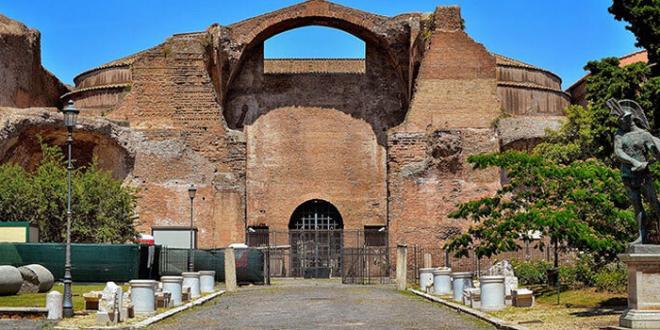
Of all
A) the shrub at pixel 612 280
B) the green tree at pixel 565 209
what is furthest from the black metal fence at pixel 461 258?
the shrub at pixel 612 280

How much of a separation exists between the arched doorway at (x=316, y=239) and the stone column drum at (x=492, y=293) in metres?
17.1

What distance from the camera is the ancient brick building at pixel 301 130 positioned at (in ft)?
110

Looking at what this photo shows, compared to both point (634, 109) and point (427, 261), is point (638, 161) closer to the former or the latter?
point (634, 109)

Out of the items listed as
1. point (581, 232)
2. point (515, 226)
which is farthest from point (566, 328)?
point (515, 226)

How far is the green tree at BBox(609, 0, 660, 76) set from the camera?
57.9ft

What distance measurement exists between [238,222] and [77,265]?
9.93 metres

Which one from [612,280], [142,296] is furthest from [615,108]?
[142,296]

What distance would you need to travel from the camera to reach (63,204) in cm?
2847

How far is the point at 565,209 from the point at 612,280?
8.72 feet

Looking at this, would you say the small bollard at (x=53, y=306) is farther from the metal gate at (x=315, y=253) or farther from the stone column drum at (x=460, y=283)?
the metal gate at (x=315, y=253)

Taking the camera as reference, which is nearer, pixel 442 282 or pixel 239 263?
pixel 442 282

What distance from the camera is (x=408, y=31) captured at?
1458 inches

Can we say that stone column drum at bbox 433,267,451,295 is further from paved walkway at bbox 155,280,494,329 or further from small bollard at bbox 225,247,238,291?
small bollard at bbox 225,247,238,291

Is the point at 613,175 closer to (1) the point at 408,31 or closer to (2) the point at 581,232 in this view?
(2) the point at 581,232
